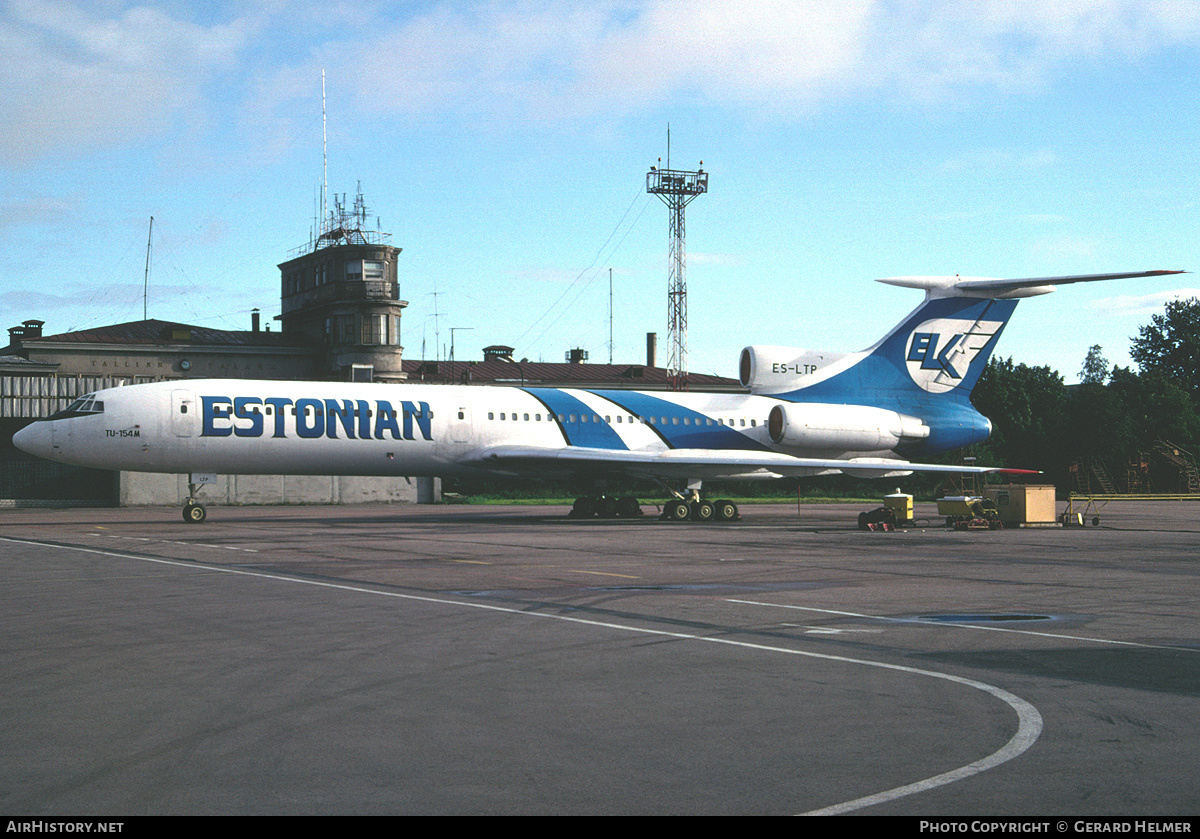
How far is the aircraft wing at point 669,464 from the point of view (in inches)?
1310

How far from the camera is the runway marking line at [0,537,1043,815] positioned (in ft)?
18.6

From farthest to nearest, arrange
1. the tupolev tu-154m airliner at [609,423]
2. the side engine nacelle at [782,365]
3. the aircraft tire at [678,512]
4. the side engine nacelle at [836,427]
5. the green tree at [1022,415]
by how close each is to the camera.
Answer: the green tree at [1022,415] < the side engine nacelle at [782,365] < the side engine nacelle at [836,427] < the aircraft tire at [678,512] < the tupolev tu-154m airliner at [609,423]

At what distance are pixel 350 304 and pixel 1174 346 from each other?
4277 inches

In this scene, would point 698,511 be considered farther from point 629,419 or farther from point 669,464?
point 629,419

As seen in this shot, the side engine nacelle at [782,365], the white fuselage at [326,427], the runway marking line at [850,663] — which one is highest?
the side engine nacelle at [782,365]

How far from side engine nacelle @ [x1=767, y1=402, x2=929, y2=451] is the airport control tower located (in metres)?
42.0

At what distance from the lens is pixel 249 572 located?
17.1 meters

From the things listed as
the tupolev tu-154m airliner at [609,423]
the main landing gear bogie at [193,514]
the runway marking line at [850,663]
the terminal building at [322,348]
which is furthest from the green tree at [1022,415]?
the runway marking line at [850,663]

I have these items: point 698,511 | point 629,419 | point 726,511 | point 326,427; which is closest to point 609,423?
point 629,419

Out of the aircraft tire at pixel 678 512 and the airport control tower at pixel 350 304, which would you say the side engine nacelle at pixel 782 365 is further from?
the airport control tower at pixel 350 304

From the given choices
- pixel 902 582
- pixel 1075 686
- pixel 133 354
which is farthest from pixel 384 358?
pixel 1075 686

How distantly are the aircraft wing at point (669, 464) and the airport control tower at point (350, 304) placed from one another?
4112 cm

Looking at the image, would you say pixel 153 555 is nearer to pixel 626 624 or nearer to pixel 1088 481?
pixel 626 624

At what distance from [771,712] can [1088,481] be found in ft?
215
